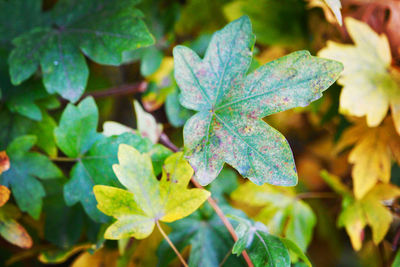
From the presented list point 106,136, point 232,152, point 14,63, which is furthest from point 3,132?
point 232,152

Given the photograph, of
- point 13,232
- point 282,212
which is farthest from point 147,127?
point 282,212

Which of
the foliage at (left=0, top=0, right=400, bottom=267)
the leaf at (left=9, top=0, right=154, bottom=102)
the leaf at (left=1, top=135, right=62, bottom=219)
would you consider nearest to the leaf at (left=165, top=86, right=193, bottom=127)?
the foliage at (left=0, top=0, right=400, bottom=267)

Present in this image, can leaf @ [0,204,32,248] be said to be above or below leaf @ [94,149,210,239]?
below

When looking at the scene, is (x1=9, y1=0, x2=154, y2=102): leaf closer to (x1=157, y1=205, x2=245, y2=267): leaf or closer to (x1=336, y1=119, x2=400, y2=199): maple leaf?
(x1=157, y1=205, x2=245, y2=267): leaf

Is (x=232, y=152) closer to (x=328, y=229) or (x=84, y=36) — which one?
(x=84, y=36)

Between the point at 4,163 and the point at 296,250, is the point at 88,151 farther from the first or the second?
the point at 296,250

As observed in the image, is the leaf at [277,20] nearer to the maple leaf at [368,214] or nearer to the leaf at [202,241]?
the maple leaf at [368,214]
